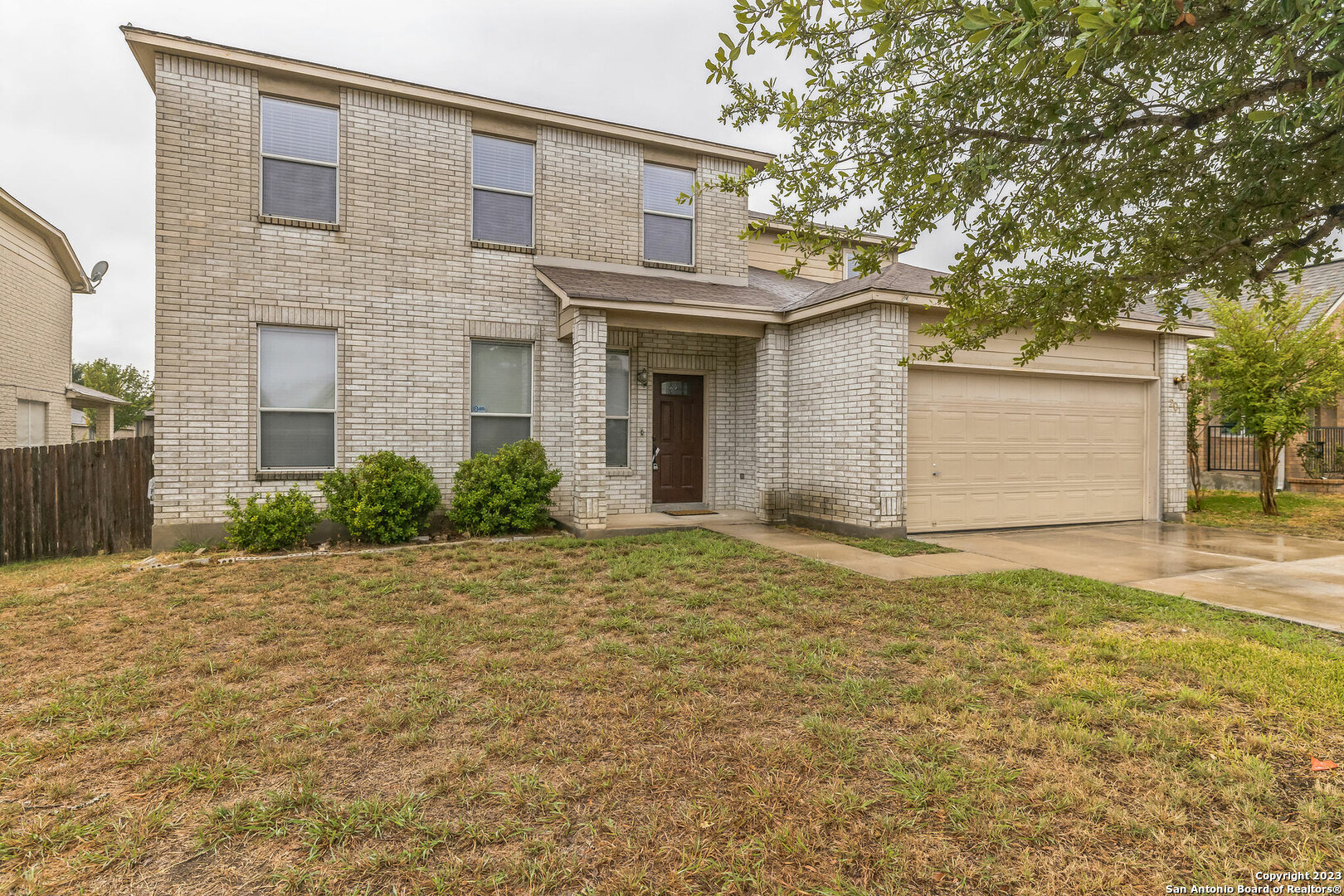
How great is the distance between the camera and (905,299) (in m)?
8.60

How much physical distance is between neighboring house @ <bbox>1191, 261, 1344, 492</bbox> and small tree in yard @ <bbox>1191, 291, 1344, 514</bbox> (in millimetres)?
2928

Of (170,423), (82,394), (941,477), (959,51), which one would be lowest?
(941,477)

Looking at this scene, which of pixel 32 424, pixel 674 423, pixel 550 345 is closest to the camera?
pixel 550 345

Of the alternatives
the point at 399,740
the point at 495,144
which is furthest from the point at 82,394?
the point at 399,740

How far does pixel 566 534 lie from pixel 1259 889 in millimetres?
7979

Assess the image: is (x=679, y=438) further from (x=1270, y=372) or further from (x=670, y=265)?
(x=1270, y=372)

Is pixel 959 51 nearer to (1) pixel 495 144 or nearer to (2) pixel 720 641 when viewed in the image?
(2) pixel 720 641

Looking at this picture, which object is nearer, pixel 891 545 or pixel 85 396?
pixel 891 545

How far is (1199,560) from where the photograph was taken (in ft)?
23.9

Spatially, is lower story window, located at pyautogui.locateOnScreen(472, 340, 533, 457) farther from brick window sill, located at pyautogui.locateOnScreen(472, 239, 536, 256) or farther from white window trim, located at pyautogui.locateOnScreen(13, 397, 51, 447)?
white window trim, located at pyautogui.locateOnScreen(13, 397, 51, 447)

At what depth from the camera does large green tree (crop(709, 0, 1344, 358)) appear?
3.57 m

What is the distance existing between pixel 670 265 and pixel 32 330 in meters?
15.5

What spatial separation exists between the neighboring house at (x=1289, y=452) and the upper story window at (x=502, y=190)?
611 inches

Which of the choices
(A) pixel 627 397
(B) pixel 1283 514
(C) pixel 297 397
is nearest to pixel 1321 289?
(B) pixel 1283 514
